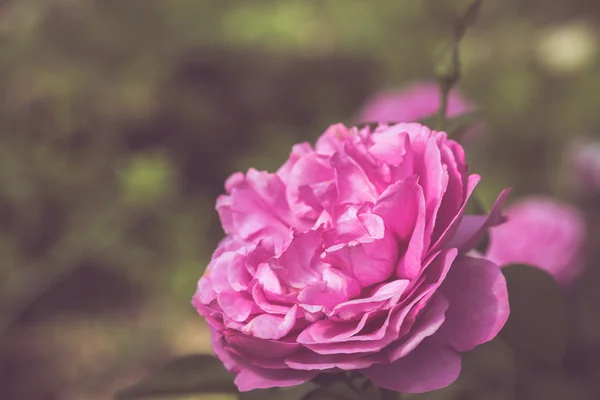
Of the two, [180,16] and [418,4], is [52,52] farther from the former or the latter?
[418,4]

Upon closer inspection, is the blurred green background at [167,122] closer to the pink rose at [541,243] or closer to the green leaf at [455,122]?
the pink rose at [541,243]

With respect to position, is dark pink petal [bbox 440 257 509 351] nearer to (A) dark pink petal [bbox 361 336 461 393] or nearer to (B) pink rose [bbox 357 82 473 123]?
(A) dark pink petal [bbox 361 336 461 393]

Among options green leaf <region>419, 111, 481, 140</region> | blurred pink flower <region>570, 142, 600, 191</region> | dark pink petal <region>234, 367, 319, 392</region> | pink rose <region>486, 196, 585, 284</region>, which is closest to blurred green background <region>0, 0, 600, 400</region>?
blurred pink flower <region>570, 142, 600, 191</region>

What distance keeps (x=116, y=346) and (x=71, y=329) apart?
6.1 inches

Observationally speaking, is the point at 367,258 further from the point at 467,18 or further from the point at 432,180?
the point at 467,18

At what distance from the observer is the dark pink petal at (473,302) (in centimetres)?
33

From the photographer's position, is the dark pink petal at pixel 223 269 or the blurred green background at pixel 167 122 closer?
the dark pink petal at pixel 223 269

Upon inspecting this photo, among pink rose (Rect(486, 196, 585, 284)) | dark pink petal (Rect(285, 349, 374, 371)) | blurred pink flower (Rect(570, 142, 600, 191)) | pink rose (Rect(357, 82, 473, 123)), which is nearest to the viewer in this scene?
dark pink petal (Rect(285, 349, 374, 371))

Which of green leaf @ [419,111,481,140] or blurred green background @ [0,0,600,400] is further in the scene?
blurred green background @ [0,0,600,400]

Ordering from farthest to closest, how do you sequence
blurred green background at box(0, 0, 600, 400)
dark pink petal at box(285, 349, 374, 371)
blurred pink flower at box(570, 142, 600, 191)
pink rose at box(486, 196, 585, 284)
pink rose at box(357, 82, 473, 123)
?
blurred green background at box(0, 0, 600, 400) → blurred pink flower at box(570, 142, 600, 191) → pink rose at box(357, 82, 473, 123) → pink rose at box(486, 196, 585, 284) → dark pink petal at box(285, 349, 374, 371)

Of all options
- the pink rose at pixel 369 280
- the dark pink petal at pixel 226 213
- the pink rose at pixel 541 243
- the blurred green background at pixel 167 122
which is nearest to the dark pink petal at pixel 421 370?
the pink rose at pixel 369 280

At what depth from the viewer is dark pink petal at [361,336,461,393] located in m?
0.32

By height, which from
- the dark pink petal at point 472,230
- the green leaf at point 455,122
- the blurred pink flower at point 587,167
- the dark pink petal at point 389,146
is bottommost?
the blurred pink flower at point 587,167

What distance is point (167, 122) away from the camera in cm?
184
